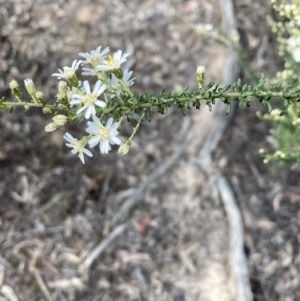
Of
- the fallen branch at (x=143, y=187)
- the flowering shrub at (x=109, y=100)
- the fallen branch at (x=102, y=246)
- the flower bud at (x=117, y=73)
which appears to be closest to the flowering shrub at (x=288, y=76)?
the flowering shrub at (x=109, y=100)

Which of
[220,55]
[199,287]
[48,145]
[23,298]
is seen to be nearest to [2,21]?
[48,145]

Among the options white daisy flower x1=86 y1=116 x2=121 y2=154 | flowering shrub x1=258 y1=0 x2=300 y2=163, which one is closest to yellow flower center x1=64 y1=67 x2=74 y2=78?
white daisy flower x1=86 y1=116 x2=121 y2=154

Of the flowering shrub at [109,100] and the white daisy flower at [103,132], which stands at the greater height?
the flowering shrub at [109,100]

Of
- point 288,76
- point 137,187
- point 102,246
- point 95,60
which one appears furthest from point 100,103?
point 137,187

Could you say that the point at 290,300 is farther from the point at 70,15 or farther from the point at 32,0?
the point at 32,0

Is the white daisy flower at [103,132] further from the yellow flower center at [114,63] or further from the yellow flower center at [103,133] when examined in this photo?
the yellow flower center at [114,63]

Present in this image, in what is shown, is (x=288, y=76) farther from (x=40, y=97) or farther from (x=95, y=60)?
(x=40, y=97)

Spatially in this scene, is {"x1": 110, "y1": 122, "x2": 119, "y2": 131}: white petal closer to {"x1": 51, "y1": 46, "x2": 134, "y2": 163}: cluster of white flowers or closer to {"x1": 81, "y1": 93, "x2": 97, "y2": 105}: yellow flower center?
{"x1": 51, "y1": 46, "x2": 134, "y2": 163}: cluster of white flowers
